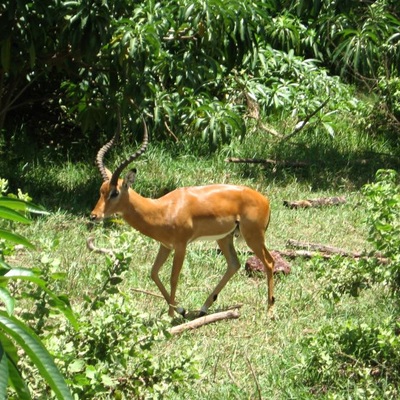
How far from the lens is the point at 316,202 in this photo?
1046cm

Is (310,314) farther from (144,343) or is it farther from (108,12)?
(108,12)

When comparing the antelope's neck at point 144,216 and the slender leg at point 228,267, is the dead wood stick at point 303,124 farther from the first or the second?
the antelope's neck at point 144,216

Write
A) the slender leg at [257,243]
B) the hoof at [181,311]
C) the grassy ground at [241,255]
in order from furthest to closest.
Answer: the slender leg at [257,243] < the hoof at [181,311] < the grassy ground at [241,255]

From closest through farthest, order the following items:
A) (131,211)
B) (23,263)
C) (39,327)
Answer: (39,327) → (131,211) → (23,263)

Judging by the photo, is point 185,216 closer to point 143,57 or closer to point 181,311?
point 181,311

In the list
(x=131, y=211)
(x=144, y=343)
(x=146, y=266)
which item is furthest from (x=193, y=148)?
(x=144, y=343)

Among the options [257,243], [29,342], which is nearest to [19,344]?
[29,342]

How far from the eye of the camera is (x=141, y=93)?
10.1m

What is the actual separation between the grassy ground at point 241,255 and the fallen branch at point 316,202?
11 cm

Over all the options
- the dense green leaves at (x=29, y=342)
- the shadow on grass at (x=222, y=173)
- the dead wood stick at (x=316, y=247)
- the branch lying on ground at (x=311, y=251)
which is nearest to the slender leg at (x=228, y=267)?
the branch lying on ground at (x=311, y=251)

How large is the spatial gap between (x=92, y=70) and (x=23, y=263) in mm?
2949

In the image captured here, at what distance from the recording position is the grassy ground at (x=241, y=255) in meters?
5.93

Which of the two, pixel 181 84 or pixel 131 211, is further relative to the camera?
pixel 181 84

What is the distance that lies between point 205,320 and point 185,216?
2.95 feet
